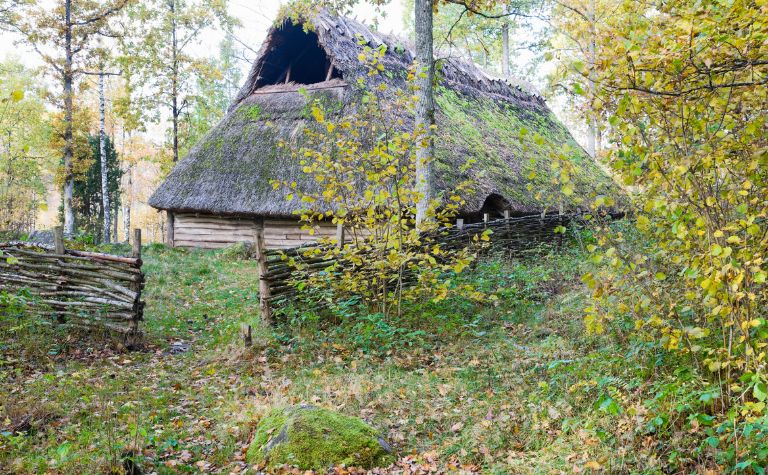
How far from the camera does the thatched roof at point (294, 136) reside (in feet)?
43.5

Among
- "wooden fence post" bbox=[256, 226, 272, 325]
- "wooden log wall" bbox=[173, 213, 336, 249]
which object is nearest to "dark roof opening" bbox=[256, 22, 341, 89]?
"wooden log wall" bbox=[173, 213, 336, 249]

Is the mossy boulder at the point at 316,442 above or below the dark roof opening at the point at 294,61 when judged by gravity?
below

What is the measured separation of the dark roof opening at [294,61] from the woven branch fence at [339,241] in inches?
279

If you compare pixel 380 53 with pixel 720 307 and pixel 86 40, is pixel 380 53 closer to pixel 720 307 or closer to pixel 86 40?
pixel 720 307

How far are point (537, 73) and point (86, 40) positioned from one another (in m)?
27.1

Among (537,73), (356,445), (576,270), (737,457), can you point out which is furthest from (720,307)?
(537,73)

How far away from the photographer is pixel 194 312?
8.54m

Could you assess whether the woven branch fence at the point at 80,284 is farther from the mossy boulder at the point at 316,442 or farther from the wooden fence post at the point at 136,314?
the mossy boulder at the point at 316,442

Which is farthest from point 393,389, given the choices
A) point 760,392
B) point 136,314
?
point 136,314

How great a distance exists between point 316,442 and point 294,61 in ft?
46.6

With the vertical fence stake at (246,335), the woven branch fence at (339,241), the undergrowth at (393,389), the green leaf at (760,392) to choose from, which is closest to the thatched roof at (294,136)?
the woven branch fence at (339,241)

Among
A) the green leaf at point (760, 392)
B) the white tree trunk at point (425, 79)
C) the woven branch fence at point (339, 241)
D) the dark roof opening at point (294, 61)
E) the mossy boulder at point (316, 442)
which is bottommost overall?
the mossy boulder at point (316, 442)

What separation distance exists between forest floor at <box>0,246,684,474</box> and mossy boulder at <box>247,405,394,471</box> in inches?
6.3

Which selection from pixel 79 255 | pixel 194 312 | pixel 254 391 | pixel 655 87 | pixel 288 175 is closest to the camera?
pixel 655 87
